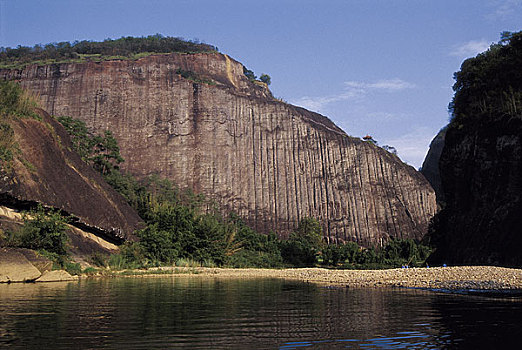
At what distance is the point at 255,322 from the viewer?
6809 mm

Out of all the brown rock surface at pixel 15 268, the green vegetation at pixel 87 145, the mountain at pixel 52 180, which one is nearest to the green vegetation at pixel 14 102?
the mountain at pixel 52 180

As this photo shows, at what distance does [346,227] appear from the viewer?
5350 centimetres

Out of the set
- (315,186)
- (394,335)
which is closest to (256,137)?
(315,186)

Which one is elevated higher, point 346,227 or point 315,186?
point 315,186

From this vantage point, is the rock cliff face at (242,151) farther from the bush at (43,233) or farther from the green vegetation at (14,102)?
Answer: the bush at (43,233)

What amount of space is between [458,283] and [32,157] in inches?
721

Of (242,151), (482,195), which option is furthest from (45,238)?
(242,151)

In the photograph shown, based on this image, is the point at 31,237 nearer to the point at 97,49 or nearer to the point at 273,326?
the point at 273,326

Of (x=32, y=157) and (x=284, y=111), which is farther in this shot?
(x=284, y=111)

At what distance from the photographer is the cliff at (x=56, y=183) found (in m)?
19.1

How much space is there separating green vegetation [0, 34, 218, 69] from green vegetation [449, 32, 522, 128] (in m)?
43.9

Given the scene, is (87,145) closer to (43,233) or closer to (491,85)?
(43,233)

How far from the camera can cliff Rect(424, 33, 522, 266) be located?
21.5 m

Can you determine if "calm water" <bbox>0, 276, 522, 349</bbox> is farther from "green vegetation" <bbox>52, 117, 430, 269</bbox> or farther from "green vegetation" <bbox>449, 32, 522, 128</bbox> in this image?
"green vegetation" <bbox>449, 32, 522, 128</bbox>
